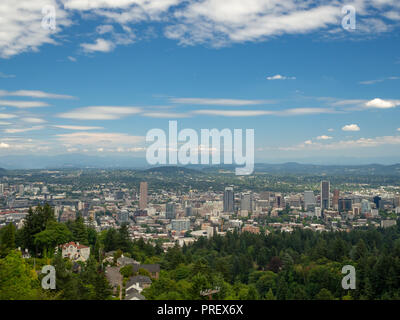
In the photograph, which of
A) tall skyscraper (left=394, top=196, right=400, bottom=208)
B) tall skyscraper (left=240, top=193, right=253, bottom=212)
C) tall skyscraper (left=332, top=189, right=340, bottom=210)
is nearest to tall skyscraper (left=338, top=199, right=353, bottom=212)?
tall skyscraper (left=332, top=189, right=340, bottom=210)

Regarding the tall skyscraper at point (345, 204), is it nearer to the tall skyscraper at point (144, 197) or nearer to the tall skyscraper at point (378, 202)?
the tall skyscraper at point (378, 202)

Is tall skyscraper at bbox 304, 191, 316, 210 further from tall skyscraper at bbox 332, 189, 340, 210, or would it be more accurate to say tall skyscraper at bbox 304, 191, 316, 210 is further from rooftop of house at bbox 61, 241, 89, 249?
rooftop of house at bbox 61, 241, 89, 249

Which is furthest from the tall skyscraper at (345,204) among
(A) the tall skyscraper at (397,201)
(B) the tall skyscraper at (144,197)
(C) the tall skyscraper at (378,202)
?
(B) the tall skyscraper at (144,197)

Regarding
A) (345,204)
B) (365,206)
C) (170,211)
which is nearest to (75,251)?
(170,211)

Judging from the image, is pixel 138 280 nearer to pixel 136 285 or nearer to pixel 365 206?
pixel 136 285
